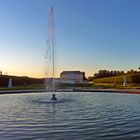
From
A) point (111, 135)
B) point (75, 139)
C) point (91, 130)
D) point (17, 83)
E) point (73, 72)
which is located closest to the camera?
point (75, 139)

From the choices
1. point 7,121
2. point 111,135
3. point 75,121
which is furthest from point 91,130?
point 7,121

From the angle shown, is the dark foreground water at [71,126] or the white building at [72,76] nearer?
the dark foreground water at [71,126]

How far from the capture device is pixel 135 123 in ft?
49.5

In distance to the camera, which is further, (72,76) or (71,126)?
(72,76)

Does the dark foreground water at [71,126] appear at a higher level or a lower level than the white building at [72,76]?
lower

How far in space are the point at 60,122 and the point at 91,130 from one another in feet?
7.80

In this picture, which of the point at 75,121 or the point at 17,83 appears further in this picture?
the point at 17,83

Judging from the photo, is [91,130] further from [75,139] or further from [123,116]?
[123,116]

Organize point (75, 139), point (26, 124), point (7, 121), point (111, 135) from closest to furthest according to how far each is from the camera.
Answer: point (75, 139) → point (111, 135) → point (26, 124) → point (7, 121)

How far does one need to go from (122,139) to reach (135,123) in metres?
3.77

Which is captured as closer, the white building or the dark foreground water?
the dark foreground water

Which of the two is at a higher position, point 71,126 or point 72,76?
point 72,76

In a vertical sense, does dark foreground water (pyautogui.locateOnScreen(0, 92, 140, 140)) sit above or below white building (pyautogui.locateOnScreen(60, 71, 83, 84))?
below

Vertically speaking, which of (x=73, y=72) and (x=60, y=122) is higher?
(x=73, y=72)
